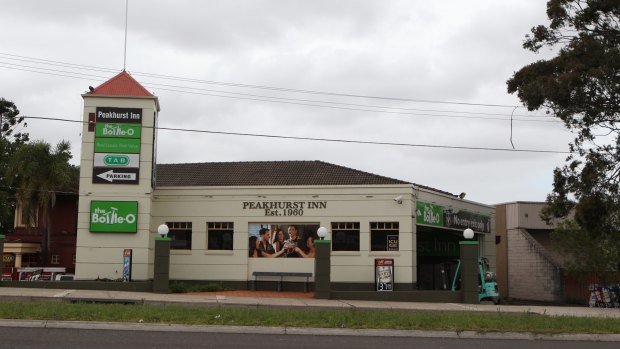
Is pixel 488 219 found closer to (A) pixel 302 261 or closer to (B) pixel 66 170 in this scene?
(A) pixel 302 261

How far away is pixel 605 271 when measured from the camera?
100.0 ft

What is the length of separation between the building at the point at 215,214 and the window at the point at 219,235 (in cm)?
4

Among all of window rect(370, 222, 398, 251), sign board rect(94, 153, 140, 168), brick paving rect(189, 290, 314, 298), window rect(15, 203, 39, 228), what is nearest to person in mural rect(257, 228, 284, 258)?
brick paving rect(189, 290, 314, 298)

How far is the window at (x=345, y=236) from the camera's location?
28188 millimetres

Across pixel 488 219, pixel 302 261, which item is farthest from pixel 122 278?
pixel 488 219

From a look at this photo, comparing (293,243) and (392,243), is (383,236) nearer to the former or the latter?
(392,243)

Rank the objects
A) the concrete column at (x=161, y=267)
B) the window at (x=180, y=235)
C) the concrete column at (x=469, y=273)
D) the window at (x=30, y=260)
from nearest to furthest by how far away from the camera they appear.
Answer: the concrete column at (x=469, y=273) → the concrete column at (x=161, y=267) → the window at (x=180, y=235) → the window at (x=30, y=260)

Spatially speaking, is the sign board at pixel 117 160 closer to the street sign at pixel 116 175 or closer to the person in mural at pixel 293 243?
the street sign at pixel 116 175

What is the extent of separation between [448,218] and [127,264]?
1413 cm

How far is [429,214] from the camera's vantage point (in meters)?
29.4

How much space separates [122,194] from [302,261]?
7.78 m

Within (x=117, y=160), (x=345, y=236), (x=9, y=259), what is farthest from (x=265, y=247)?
(x=9, y=259)

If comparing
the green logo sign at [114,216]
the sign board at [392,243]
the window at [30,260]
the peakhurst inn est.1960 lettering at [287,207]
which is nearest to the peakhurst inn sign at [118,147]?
the green logo sign at [114,216]

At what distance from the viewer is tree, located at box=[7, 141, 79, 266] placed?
36.3 metres
